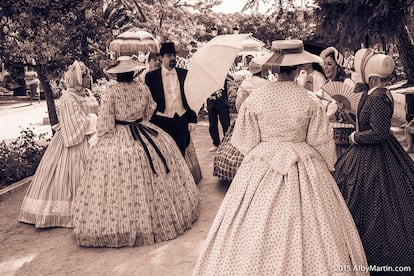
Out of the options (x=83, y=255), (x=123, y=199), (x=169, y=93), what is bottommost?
(x=83, y=255)

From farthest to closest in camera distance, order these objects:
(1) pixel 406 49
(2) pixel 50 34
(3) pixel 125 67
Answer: (1) pixel 406 49 < (2) pixel 50 34 < (3) pixel 125 67

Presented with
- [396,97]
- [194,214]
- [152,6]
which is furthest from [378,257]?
[152,6]

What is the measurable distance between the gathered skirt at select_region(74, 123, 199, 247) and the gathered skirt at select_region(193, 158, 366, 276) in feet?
5.69

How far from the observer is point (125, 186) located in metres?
5.27

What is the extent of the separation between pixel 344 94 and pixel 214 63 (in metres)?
1.34

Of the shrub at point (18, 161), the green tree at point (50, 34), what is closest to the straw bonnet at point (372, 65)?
the green tree at point (50, 34)

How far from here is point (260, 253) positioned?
11.1 ft

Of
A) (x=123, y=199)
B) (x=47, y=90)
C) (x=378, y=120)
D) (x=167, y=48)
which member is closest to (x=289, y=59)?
(x=378, y=120)

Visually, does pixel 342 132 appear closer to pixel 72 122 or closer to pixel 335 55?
pixel 335 55

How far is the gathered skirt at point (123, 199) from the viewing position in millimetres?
5242

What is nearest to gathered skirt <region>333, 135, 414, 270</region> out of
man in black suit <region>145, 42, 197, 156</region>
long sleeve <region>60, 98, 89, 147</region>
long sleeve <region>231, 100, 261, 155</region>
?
long sleeve <region>231, 100, 261, 155</region>

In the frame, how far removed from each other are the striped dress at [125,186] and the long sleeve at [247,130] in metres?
1.84

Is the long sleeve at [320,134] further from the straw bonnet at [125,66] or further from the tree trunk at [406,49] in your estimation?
the tree trunk at [406,49]

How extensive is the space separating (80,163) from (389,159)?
3.74m
